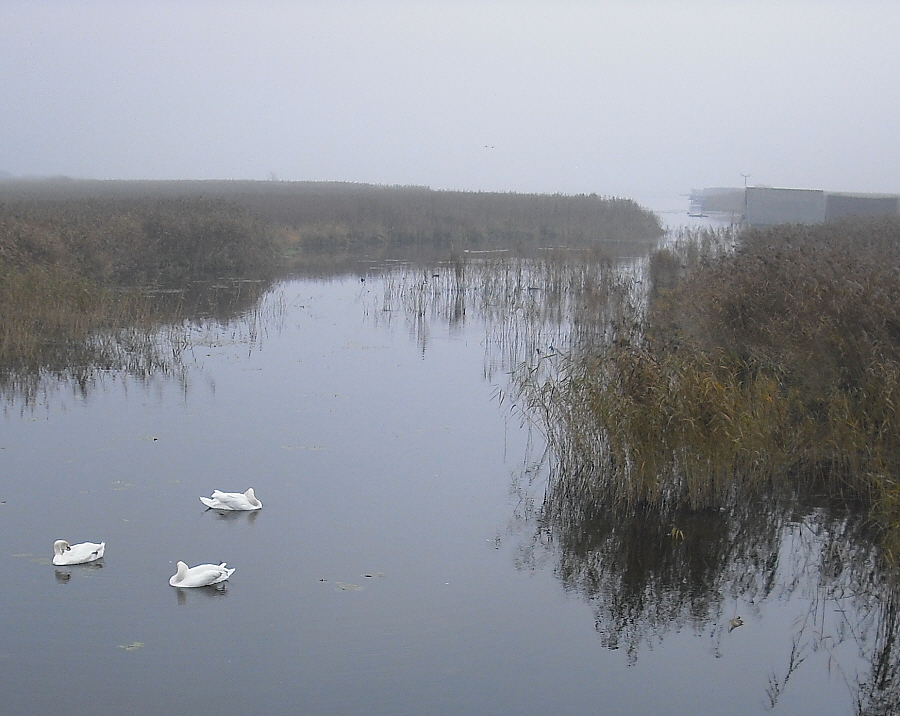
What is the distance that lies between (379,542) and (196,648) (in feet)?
6.38

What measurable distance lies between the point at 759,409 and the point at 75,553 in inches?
205

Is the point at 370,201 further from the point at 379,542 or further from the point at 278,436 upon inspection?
the point at 379,542

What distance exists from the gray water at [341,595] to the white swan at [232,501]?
187 mm

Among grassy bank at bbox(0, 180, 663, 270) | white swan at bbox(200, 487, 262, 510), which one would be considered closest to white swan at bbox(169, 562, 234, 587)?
white swan at bbox(200, 487, 262, 510)

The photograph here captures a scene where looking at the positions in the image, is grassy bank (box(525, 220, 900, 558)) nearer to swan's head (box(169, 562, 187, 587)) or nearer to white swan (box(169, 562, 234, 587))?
white swan (box(169, 562, 234, 587))

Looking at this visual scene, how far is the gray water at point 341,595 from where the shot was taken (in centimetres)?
563

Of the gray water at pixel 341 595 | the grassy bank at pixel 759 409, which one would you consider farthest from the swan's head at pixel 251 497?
the grassy bank at pixel 759 409

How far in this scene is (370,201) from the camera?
4191cm

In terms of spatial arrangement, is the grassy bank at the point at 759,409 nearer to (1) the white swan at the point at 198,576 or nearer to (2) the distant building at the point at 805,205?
(1) the white swan at the point at 198,576

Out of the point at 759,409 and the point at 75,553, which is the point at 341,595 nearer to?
the point at 75,553

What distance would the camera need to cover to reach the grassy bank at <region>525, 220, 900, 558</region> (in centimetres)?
773

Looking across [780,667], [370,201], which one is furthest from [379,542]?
[370,201]

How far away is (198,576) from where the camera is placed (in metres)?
6.62

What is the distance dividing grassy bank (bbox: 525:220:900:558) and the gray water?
0.66m
